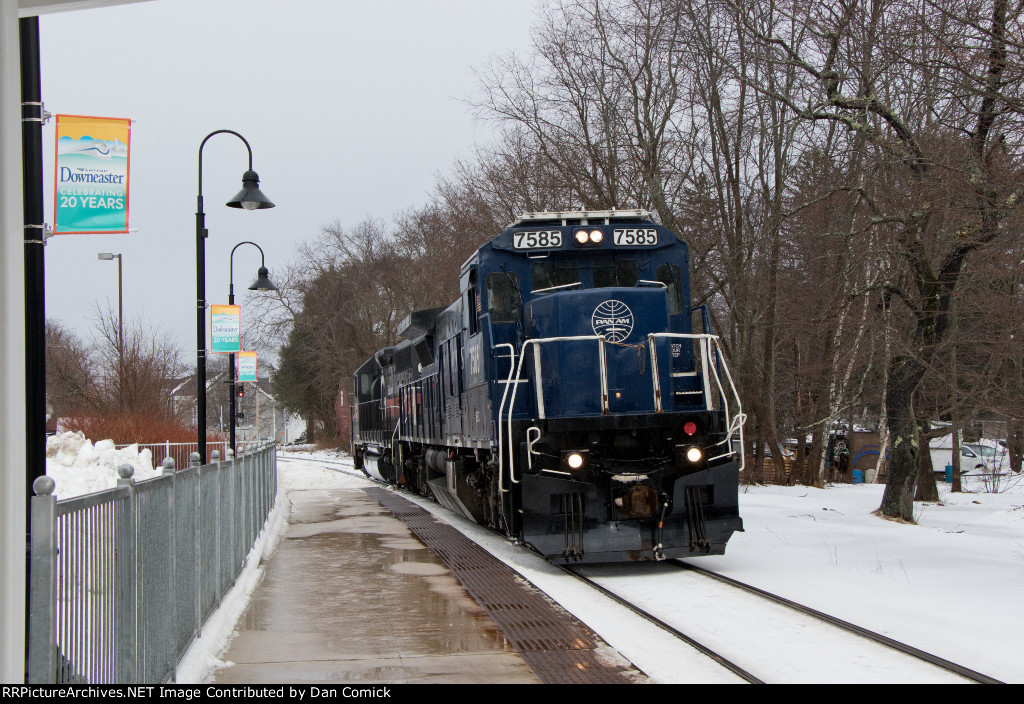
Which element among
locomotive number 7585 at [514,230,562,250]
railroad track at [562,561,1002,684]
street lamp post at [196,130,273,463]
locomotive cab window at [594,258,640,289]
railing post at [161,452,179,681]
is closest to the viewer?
railroad track at [562,561,1002,684]

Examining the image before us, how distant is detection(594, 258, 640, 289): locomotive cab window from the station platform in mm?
3612

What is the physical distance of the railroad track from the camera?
586cm

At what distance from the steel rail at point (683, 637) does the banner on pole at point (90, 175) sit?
500cm

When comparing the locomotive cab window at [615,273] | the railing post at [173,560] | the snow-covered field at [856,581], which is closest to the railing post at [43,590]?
the railing post at [173,560]

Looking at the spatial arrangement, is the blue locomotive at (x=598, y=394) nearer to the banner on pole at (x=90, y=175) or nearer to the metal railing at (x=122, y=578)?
the metal railing at (x=122, y=578)

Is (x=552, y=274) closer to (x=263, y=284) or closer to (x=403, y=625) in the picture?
(x=403, y=625)

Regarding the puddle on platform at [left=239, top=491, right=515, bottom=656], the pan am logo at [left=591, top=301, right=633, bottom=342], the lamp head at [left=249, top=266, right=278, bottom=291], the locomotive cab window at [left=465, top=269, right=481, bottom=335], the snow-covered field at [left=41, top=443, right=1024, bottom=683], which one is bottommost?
the snow-covered field at [left=41, top=443, right=1024, bottom=683]

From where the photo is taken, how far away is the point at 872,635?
6781 mm

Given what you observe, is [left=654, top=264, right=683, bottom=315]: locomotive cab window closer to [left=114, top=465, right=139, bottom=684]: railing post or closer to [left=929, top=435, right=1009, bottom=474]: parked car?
[left=114, top=465, right=139, bottom=684]: railing post

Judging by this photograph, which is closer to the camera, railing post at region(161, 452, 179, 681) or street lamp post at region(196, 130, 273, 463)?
railing post at region(161, 452, 179, 681)

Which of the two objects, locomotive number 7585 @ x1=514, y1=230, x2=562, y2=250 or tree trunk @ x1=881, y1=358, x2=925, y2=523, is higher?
locomotive number 7585 @ x1=514, y1=230, x2=562, y2=250

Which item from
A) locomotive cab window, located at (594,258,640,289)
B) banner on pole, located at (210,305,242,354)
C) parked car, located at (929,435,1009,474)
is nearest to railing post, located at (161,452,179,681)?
locomotive cab window, located at (594,258,640,289)

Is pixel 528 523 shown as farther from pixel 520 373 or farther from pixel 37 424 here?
pixel 37 424

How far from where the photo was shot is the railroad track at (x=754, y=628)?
19.2 ft
